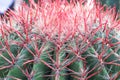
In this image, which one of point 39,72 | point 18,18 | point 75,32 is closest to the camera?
point 39,72

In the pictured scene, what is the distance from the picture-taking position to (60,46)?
1.61 m

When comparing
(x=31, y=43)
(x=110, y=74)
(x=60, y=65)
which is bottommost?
(x=110, y=74)

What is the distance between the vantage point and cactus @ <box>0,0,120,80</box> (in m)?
1.55

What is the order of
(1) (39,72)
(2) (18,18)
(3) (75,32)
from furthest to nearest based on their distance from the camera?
(2) (18,18) < (3) (75,32) < (1) (39,72)

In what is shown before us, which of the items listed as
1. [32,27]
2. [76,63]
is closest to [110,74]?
[76,63]

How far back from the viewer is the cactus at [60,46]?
5.10ft

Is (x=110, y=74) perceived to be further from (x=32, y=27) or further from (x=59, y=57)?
(x=32, y=27)

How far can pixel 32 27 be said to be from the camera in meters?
1.73

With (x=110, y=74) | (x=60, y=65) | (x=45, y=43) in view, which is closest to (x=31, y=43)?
(x=45, y=43)

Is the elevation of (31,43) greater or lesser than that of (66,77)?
greater

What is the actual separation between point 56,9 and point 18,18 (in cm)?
18

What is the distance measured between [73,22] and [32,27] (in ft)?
0.59

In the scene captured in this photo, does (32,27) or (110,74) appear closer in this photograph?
(110,74)

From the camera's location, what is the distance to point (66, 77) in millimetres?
1555
